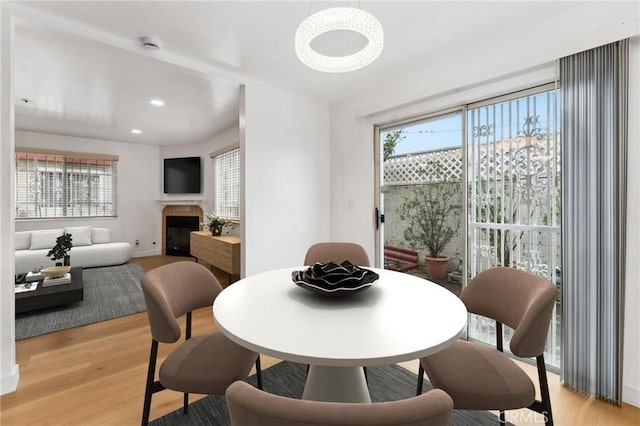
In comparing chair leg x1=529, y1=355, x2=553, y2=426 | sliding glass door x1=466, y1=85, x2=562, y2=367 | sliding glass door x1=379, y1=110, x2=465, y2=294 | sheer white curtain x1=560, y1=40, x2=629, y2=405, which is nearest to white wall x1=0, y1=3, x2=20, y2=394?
chair leg x1=529, y1=355, x2=553, y2=426

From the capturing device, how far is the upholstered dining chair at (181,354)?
116 centimetres

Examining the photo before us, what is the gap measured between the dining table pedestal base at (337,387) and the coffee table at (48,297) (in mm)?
3439

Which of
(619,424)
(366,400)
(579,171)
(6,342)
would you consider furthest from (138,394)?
(579,171)

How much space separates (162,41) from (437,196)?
273 centimetres

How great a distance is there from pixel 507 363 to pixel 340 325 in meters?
0.84

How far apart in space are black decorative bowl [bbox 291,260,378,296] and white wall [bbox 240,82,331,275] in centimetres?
188

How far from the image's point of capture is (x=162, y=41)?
2.35m

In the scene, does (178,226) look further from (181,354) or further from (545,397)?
(545,397)

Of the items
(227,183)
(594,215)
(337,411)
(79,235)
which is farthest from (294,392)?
(79,235)

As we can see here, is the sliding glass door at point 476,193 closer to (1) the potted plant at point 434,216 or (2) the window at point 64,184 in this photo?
(1) the potted plant at point 434,216

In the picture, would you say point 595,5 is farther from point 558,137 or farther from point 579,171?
point 579,171

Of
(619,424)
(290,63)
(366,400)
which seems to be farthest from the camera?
(290,63)

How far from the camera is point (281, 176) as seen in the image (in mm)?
3303

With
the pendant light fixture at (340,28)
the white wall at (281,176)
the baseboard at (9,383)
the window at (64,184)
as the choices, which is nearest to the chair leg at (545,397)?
the pendant light fixture at (340,28)
